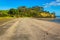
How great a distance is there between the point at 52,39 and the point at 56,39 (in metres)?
0.36

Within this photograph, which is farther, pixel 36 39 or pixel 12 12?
pixel 12 12

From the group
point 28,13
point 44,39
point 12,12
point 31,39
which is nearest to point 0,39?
point 31,39

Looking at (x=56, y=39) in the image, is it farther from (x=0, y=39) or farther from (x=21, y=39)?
(x=0, y=39)

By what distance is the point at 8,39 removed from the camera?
525 inches

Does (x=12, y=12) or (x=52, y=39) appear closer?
(x=52, y=39)

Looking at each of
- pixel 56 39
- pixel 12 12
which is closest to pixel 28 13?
pixel 12 12

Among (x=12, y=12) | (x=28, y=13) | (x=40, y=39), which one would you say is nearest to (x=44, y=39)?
(x=40, y=39)

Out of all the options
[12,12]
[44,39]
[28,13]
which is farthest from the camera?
[28,13]

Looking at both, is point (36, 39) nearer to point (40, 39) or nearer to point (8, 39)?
point (40, 39)

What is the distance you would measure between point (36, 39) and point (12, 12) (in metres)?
158

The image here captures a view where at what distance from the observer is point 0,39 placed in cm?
1340

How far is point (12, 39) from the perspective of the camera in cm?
1339

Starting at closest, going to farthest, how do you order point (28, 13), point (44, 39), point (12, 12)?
point (44, 39) → point (12, 12) → point (28, 13)

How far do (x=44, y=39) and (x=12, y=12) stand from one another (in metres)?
158
